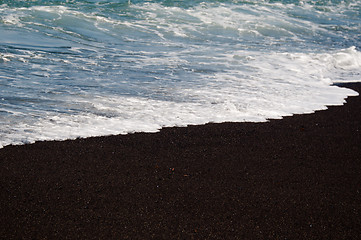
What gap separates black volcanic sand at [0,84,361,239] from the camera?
3113 mm

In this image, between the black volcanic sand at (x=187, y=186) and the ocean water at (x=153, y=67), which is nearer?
the black volcanic sand at (x=187, y=186)

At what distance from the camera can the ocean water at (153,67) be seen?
519 cm

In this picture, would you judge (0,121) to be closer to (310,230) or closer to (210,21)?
(310,230)

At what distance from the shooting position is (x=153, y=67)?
25.3 feet

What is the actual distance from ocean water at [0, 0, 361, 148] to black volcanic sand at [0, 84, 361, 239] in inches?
18.3

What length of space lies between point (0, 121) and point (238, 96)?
3450 millimetres

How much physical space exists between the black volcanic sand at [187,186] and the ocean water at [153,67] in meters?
0.47

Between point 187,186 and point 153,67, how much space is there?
440 cm

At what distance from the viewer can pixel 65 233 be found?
2.97 metres

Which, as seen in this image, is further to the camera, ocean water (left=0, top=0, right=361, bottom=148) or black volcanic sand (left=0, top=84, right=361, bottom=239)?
ocean water (left=0, top=0, right=361, bottom=148)

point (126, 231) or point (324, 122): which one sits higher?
point (324, 122)

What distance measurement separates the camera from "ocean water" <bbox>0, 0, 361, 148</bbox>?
17.0 feet

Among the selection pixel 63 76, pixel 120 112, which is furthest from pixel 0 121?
pixel 63 76

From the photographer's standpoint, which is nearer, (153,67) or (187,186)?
(187,186)
